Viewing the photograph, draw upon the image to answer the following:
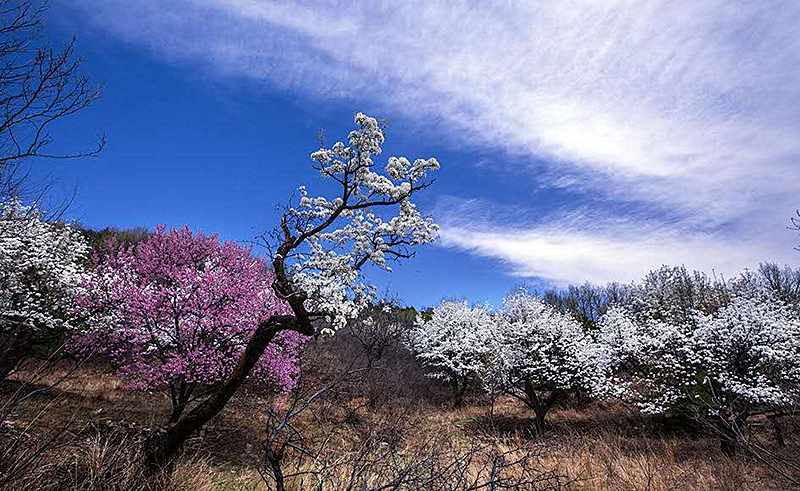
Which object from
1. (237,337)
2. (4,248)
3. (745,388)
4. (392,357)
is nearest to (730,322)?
(745,388)

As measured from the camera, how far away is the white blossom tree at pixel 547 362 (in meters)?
16.9

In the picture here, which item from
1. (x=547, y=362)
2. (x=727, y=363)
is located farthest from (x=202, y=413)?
(x=727, y=363)

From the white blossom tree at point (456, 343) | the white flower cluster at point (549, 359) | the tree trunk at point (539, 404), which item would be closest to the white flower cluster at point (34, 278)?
the white flower cluster at point (549, 359)

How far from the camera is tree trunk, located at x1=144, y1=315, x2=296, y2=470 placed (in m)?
5.93

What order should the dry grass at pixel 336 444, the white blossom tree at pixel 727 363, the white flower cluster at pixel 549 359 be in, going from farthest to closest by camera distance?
1. the white flower cluster at pixel 549 359
2. the white blossom tree at pixel 727 363
3. the dry grass at pixel 336 444

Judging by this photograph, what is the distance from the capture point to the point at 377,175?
805 centimetres

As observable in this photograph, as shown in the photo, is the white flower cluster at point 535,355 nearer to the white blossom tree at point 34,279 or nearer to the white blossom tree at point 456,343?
the white blossom tree at point 456,343

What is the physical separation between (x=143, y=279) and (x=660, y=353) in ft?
61.4

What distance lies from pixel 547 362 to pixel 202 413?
46.7 feet

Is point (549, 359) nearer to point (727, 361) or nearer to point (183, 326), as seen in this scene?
point (727, 361)

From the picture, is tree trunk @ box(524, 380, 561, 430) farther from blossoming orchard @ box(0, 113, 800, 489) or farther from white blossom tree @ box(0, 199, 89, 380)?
white blossom tree @ box(0, 199, 89, 380)

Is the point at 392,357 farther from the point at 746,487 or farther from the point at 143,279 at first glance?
the point at 746,487

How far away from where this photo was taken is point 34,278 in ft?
42.9

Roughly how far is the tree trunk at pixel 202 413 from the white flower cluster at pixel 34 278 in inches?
335
